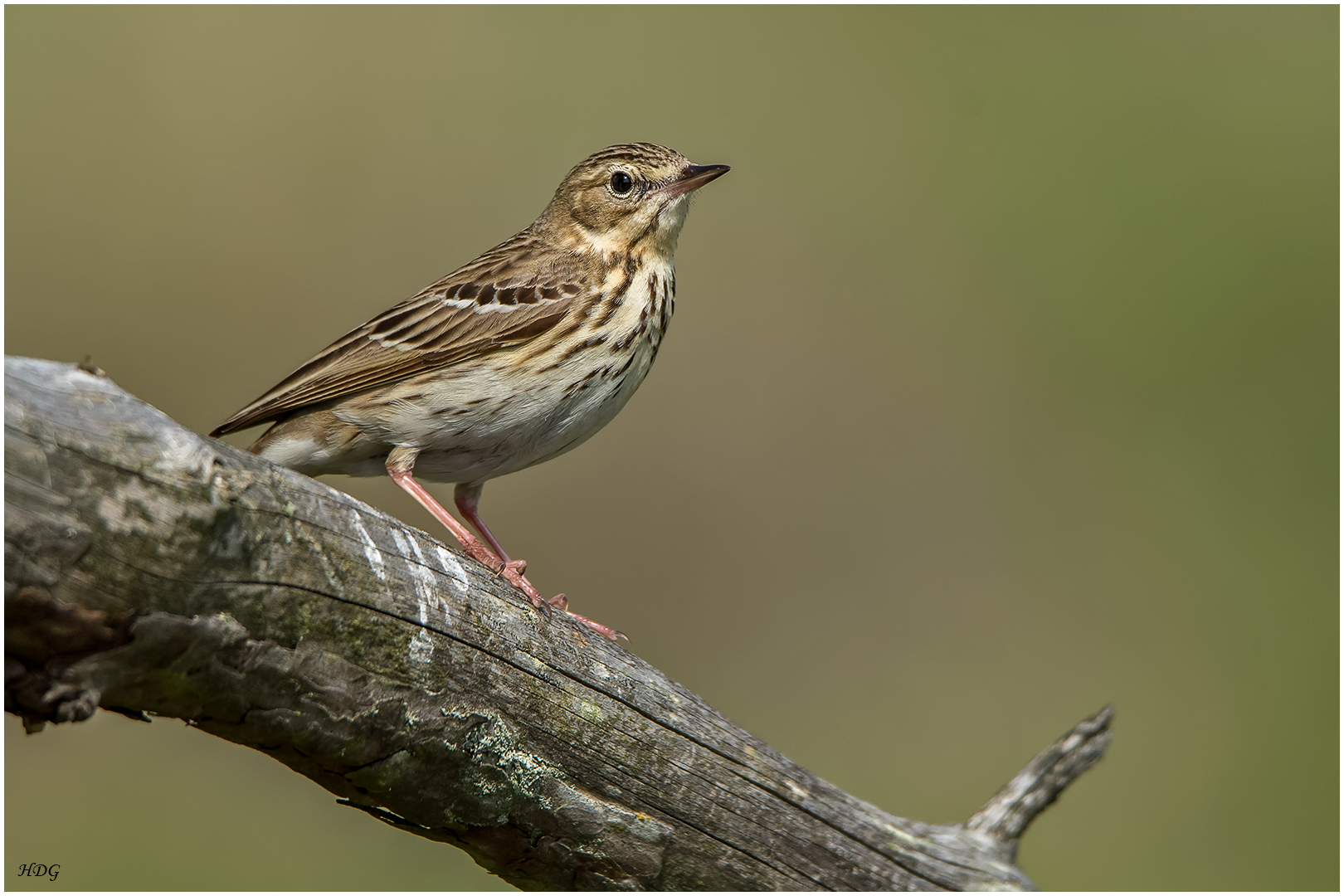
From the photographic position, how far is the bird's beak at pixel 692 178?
627 centimetres

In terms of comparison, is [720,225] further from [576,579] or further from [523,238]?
[523,238]

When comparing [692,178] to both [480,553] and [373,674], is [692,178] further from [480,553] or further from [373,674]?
[373,674]

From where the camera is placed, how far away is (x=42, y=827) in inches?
366

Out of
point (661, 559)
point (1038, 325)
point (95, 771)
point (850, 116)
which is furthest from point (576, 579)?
point (850, 116)

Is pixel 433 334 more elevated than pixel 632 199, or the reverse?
pixel 632 199

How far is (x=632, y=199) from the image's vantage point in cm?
634

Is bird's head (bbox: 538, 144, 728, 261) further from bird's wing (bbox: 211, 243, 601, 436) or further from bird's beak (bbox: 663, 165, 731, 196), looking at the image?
bird's wing (bbox: 211, 243, 601, 436)

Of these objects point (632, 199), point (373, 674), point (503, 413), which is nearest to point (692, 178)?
point (632, 199)

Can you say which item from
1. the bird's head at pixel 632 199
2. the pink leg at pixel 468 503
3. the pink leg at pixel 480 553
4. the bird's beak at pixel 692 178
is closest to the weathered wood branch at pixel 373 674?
the pink leg at pixel 480 553

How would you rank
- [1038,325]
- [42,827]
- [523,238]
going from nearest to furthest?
[523,238] → [42,827] → [1038,325]

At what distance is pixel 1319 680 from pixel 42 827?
11368 mm

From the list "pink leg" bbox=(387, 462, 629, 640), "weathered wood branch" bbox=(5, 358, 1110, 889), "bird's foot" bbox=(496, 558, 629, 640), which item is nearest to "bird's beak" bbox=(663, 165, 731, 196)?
"pink leg" bbox=(387, 462, 629, 640)

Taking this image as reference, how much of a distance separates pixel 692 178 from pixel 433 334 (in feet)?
5.27

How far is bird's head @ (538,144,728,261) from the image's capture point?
20.6 ft
